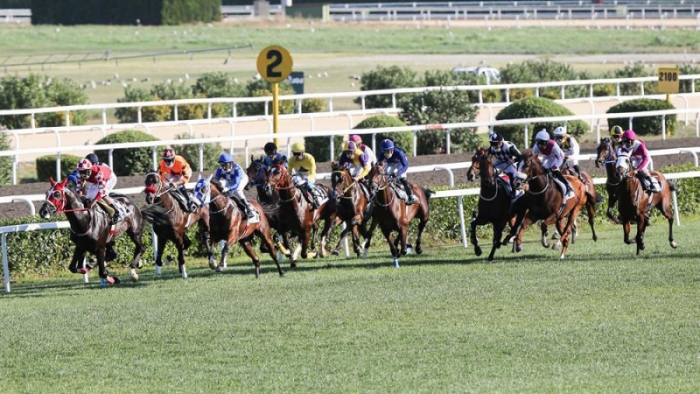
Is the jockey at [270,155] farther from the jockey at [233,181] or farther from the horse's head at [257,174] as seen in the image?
the jockey at [233,181]

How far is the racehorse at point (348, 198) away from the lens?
53.2 feet

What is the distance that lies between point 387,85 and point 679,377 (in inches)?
1052

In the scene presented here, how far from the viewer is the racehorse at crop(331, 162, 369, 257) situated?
53.2 feet

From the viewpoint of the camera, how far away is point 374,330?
1174cm

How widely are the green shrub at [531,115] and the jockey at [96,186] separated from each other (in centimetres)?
1223

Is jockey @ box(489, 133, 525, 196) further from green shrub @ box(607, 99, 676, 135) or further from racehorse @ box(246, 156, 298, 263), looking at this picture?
green shrub @ box(607, 99, 676, 135)

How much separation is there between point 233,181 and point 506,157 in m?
3.11

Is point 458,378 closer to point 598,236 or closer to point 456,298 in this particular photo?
point 456,298

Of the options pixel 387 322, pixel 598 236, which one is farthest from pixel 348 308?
pixel 598 236

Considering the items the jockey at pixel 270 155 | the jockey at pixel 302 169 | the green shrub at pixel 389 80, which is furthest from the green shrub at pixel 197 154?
the green shrub at pixel 389 80

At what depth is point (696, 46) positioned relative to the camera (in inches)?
2473

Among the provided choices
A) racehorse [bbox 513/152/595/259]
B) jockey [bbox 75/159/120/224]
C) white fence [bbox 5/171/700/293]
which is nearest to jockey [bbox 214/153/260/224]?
jockey [bbox 75/159/120/224]

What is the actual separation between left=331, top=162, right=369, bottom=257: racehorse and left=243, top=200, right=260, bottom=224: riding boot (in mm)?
988

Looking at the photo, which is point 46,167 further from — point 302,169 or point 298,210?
point 298,210
